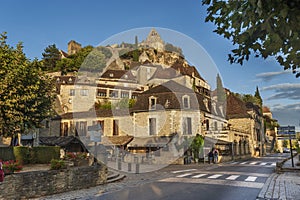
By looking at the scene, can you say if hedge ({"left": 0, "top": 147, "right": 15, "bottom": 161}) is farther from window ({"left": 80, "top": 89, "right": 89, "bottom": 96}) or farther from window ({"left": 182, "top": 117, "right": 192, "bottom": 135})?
window ({"left": 80, "top": 89, "right": 89, "bottom": 96})

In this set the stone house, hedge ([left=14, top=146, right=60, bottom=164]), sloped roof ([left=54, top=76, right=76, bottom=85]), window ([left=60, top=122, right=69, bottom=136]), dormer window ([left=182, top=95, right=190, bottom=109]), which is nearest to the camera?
hedge ([left=14, top=146, right=60, bottom=164])

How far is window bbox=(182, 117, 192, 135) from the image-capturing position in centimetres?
2777

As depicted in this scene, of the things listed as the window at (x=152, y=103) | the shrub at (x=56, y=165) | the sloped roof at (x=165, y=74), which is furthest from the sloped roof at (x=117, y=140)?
the sloped roof at (x=165, y=74)

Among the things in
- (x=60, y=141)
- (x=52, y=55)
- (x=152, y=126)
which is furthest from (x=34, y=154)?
(x=52, y=55)

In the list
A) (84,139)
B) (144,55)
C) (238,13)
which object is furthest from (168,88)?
(144,55)

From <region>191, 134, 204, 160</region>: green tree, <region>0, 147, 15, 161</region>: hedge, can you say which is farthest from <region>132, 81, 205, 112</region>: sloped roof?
<region>0, 147, 15, 161</region>: hedge

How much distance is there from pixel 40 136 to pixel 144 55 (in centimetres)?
6163

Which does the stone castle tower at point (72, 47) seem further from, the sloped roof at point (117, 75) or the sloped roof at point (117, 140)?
the sloped roof at point (117, 140)

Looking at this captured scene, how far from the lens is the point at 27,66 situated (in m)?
17.9

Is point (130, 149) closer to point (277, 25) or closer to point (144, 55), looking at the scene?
point (277, 25)

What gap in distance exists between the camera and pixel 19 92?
17.0 meters

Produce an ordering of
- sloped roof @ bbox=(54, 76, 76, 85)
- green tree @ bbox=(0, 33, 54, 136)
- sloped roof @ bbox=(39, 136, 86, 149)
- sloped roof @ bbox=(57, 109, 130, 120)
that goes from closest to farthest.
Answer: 1. green tree @ bbox=(0, 33, 54, 136)
2. sloped roof @ bbox=(39, 136, 86, 149)
3. sloped roof @ bbox=(57, 109, 130, 120)
4. sloped roof @ bbox=(54, 76, 76, 85)

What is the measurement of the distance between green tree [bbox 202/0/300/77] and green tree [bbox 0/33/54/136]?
15.4 metres

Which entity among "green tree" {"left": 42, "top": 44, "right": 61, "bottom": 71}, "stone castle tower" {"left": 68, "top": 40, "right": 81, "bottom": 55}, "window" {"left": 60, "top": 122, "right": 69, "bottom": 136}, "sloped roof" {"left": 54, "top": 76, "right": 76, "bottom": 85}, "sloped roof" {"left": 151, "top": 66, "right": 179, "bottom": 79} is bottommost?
"window" {"left": 60, "top": 122, "right": 69, "bottom": 136}
